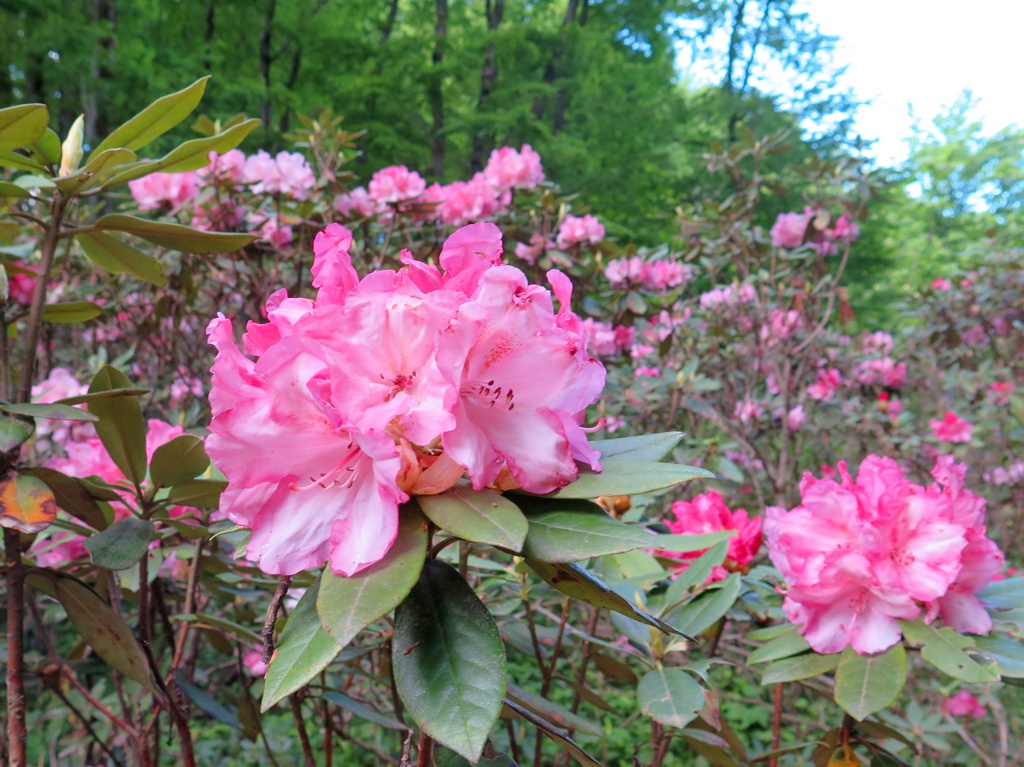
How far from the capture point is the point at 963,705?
123 inches

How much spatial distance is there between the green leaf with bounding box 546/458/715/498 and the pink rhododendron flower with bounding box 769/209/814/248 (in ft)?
11.0

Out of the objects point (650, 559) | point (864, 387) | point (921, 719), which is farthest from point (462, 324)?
point (864, 387)

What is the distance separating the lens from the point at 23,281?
1.89 meters

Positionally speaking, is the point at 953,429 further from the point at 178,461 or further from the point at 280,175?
the point at 178,461

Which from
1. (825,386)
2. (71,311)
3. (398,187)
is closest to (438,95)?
(825,386)

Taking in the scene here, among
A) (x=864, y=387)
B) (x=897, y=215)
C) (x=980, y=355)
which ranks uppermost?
(x=897, y=215)

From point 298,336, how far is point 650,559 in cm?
88

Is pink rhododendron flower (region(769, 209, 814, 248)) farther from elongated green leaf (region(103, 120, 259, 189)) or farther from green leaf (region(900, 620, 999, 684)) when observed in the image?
elongated green leaf (region(103, 120, 259, 189))

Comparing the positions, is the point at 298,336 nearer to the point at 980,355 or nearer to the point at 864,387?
the point at 864,387

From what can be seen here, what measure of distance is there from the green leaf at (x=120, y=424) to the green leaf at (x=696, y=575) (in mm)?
712

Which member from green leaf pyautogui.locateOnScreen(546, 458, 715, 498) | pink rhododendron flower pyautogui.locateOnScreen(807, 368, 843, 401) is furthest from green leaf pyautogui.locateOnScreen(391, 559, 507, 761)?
pink rhododendron flower pyautogui.locateOnScreen(807, 368, 843, 401)

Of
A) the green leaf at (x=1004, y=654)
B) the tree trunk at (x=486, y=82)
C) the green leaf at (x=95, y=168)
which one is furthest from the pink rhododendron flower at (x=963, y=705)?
the tree trunk at (x=486, y=82)

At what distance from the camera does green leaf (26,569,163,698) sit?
73cm

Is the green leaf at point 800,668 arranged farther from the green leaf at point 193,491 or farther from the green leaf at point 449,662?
the green leaf at point 193,491
